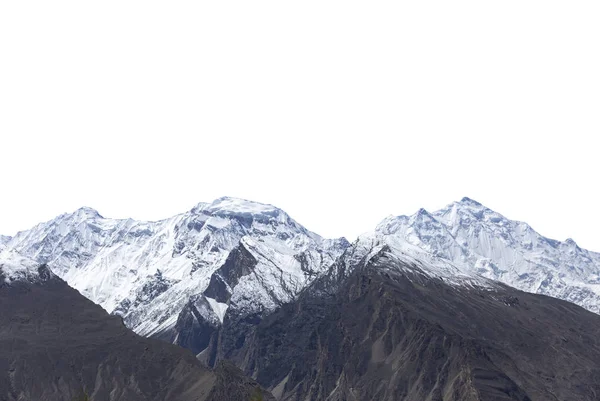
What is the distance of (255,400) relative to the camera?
153750 mm

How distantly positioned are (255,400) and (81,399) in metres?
36.6

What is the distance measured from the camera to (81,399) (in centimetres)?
17512

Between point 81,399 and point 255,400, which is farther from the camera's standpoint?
point 81,399

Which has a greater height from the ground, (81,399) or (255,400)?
(255,400)
